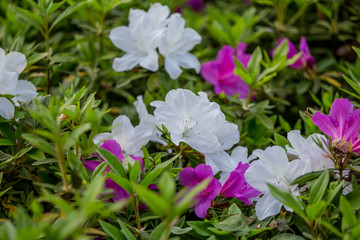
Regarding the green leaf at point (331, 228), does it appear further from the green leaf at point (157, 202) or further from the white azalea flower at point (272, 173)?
the green leaf at point (157, 202)

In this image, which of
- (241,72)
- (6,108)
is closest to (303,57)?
(241,72)

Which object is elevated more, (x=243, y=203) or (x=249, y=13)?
(x=249, y=13)

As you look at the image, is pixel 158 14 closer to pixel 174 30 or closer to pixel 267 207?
pixel 174 30

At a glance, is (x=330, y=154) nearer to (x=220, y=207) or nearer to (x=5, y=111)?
(x=220, y=207)

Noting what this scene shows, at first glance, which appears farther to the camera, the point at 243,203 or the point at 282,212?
the point at 243,203

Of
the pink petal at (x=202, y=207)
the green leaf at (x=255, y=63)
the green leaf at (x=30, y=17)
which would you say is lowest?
the pink petal at (x=202, y=207)

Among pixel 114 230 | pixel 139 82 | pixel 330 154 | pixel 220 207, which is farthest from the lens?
pixel 139 82

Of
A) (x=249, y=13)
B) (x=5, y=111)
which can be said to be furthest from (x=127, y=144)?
(x=249, y=13)

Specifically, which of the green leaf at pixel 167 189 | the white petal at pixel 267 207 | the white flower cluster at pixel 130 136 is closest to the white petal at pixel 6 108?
the white flower cluster at pixel 130 136

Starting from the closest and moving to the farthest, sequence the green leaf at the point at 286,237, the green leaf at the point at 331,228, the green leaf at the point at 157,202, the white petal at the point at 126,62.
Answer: the green leaf at the point at 157,202 → the green leaf at the point at 331,228 → the green leaf at the point at 286,237 → the white petal at the point at 126,62
